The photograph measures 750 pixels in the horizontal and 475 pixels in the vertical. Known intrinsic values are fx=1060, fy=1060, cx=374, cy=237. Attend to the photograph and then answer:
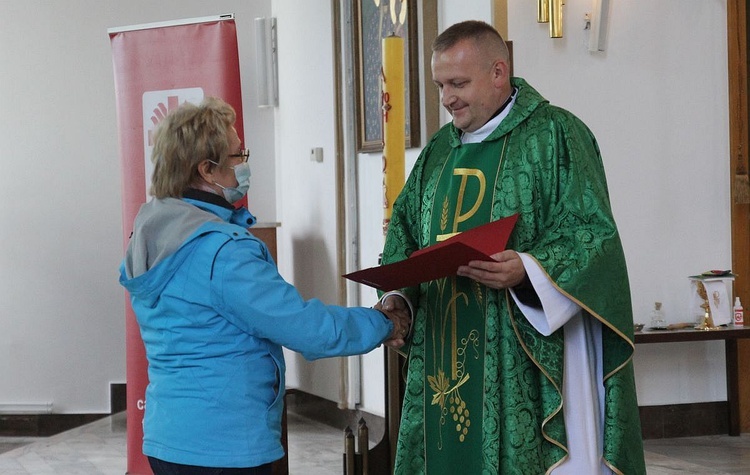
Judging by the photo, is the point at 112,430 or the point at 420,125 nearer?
the point at 420,125

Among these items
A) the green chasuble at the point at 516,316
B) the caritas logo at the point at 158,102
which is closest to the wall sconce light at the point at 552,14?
the caritas logo at the point at 158,102

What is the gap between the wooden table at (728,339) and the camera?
469 cm

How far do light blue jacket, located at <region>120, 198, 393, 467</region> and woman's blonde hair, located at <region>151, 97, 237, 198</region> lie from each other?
0.06 m

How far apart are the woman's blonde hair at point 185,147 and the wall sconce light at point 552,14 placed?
8.67ft

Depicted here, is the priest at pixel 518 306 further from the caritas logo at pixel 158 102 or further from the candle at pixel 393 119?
the caritas logo at pixel 158 102

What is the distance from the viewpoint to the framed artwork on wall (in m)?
4.96

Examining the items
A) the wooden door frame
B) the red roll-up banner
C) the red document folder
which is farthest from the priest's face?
the wooden door frame

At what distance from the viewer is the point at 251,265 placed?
7.36ft

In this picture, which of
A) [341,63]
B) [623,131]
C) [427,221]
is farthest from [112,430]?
[427,221]

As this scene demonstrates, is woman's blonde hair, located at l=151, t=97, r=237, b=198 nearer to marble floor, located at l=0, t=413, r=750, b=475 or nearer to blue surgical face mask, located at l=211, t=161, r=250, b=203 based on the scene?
blue surgical face mask, located at l=211, t=161, r=250, b=203

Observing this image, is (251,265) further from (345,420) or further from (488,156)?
(345,420)

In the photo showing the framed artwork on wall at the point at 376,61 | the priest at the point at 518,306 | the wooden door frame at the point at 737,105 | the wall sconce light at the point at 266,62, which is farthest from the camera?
the wall sconce light at the point at 266,62

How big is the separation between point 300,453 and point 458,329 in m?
3.07

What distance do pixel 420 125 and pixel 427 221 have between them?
2.33 metres
